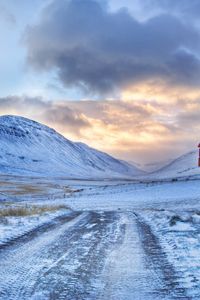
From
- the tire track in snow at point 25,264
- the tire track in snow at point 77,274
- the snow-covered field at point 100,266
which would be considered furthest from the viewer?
the tire track in snow at point 25,264

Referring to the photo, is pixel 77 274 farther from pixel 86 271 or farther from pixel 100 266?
pixel 100 266

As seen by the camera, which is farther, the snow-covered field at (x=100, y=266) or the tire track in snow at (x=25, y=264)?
the tire track in snow at (x=25, y=264)

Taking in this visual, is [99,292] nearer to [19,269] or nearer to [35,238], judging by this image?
[19,269]

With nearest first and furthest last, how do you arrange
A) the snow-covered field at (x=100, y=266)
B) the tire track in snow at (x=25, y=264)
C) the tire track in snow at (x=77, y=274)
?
the tire track in snow at (x=77, y=274), the snow-covered field at (x=100, y=266), the tire track in snow at (x=25, y=264)

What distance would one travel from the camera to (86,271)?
931cm

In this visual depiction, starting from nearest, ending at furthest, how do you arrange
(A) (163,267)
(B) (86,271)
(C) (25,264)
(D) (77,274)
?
(D) (77,274)
(B) (86,271)
(A) (163,267)
(C) (25,264)

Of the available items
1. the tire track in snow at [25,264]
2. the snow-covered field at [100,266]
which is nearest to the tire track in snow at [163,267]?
the snow-covered field at [100,266]

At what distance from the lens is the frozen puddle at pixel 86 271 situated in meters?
7.51

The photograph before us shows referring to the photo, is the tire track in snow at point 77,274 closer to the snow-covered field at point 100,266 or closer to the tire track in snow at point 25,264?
the snow-covered field at point 100,266

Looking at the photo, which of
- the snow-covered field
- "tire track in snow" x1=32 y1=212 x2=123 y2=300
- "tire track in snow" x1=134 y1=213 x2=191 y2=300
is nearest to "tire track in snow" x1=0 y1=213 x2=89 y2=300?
the snow-covered field

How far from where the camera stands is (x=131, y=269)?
31.9ft

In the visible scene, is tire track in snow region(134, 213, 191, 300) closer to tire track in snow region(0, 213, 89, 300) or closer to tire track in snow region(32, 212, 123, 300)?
tire track in snow region(32, 212, 123, 300)

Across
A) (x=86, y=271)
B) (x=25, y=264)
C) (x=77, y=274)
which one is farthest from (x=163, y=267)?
(x=25, y=264)

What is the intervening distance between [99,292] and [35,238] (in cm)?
813
